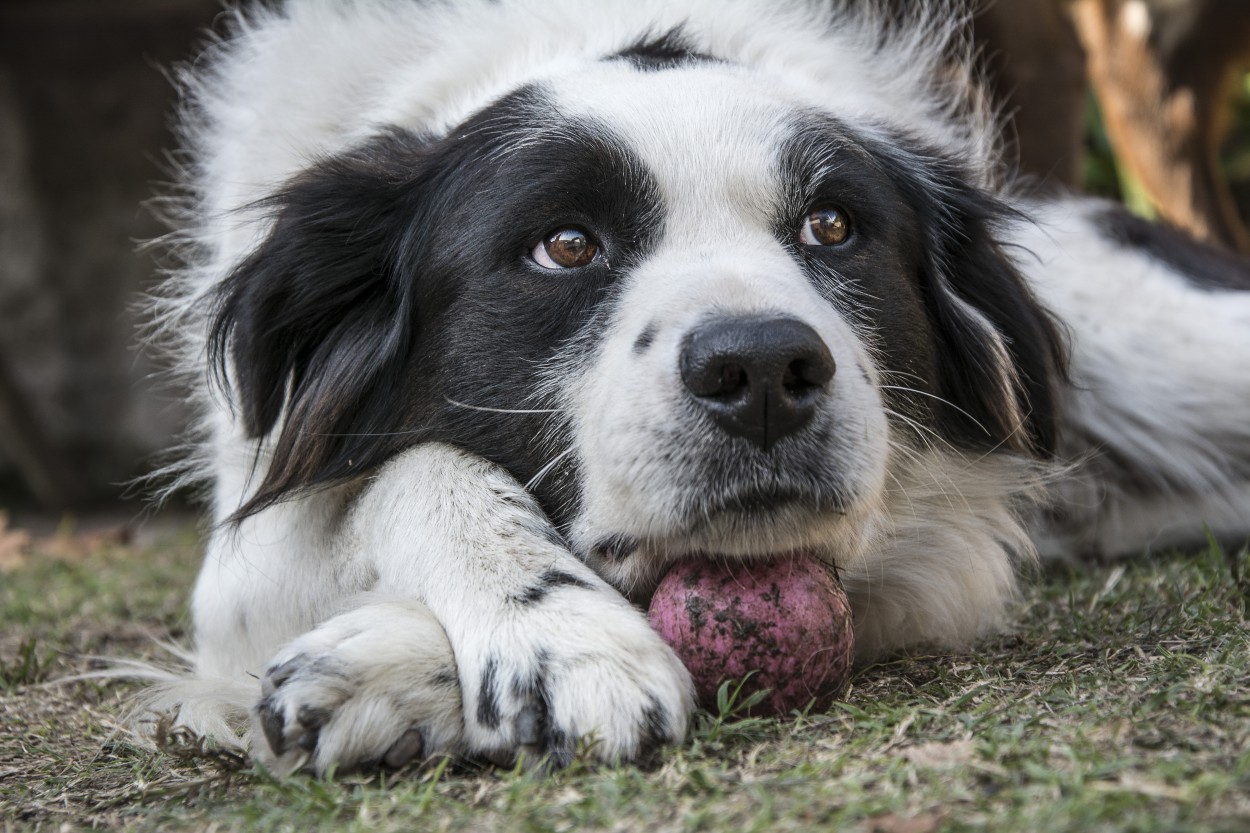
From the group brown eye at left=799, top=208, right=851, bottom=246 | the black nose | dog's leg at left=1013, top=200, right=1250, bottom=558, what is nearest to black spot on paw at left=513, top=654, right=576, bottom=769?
the black nose

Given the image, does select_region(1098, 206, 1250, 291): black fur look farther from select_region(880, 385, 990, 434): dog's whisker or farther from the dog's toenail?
the dog's toenail

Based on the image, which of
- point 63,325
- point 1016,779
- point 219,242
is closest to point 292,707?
point 1016,779

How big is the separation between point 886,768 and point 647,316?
33.7 inches

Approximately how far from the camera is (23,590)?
416 cm

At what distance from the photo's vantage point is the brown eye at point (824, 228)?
2490mm

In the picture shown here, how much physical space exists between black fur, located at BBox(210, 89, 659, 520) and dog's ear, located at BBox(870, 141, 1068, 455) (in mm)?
807

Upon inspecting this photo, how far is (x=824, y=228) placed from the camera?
251cm

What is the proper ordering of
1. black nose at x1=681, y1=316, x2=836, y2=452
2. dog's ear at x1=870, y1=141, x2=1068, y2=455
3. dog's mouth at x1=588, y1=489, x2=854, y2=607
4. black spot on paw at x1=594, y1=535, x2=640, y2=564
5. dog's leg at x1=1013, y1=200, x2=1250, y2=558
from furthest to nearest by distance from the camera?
dog's leg at x1=1013, y1=200, x2=1250, y2=558 → dog's ear at x1=870, y1=141, x2=1068, y2=455 → black spot on paw at x1=594, y1=535, x2=640, y2=564 → dog's mouth at x1=588, y1=489, x2=854, y2=607 → black nose at x1=681, y1=316, x2=836, y2=452

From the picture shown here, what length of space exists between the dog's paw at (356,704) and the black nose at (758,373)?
59 cm

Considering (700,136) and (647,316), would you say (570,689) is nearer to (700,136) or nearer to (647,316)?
(647,316)

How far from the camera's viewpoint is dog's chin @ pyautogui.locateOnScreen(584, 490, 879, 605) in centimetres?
205

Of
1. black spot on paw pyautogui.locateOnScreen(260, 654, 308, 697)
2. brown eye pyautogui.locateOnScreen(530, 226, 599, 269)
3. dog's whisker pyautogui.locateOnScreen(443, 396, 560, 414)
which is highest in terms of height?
brown eye pyautogui.locateOnScreen(530, 226, 599, 269)

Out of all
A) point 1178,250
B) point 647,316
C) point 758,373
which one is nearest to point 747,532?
point 758,373

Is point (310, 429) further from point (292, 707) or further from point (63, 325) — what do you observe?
point (63, 325)
